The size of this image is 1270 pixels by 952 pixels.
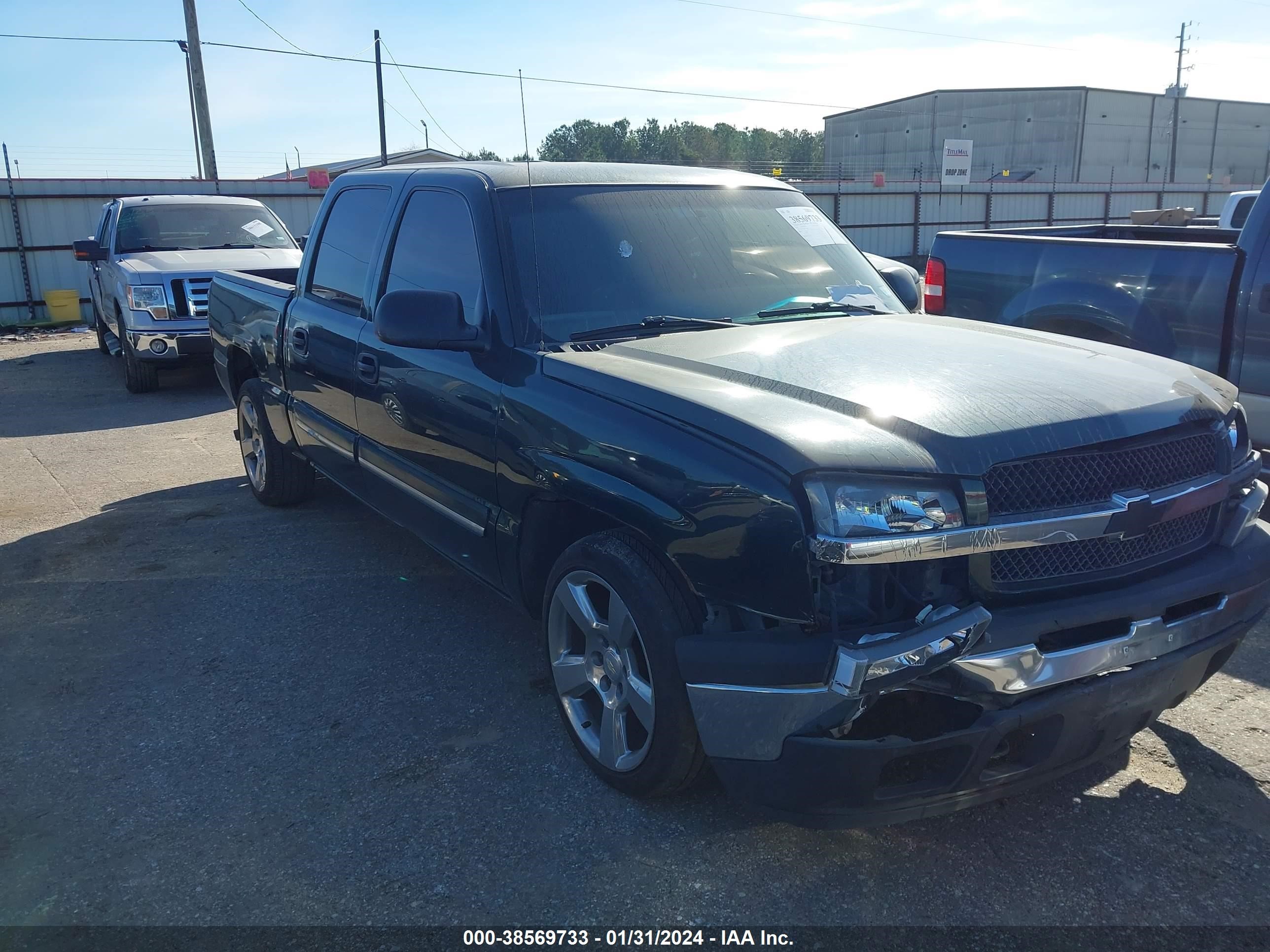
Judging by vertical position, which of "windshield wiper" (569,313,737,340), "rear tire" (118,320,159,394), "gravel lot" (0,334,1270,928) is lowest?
"gravel lot" (0,334,1270,928)

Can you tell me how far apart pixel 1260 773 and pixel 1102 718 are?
104cm

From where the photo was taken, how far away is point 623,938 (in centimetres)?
253

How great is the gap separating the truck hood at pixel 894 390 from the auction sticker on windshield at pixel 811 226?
30.1 inches

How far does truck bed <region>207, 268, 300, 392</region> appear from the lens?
5535 mm

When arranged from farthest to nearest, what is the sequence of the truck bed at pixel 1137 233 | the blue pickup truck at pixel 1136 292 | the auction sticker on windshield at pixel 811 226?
the truck bed at pixel 1137 233 < the blue pickup truck at pixel 1136 292 < the auction sticker on windshield at pixel 811 226

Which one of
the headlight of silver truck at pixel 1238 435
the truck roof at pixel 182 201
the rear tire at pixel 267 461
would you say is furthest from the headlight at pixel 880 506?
the truck roof at pixel 182 201

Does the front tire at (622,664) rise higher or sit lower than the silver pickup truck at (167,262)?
lower

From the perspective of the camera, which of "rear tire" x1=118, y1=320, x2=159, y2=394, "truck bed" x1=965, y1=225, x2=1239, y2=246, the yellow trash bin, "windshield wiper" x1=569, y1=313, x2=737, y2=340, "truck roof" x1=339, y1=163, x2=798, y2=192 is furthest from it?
the yellow trash bin

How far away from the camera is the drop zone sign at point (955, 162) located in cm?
3016

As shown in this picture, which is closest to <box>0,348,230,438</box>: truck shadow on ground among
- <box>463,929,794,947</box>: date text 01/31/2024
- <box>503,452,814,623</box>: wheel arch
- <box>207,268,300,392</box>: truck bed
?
<box>207,268,300,392</box>: truck bed

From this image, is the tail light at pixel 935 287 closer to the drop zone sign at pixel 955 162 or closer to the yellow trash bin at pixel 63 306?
the yellow trash bin at pixel 63 306

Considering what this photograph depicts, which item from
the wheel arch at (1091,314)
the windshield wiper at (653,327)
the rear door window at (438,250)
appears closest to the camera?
the windshield wiper at (653,327)

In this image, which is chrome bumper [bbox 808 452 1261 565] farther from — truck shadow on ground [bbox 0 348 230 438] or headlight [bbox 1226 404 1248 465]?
truck shadow on ground [bbox 0 348 230 438]

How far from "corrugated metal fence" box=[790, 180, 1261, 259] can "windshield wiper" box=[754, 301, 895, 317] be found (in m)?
20.6
